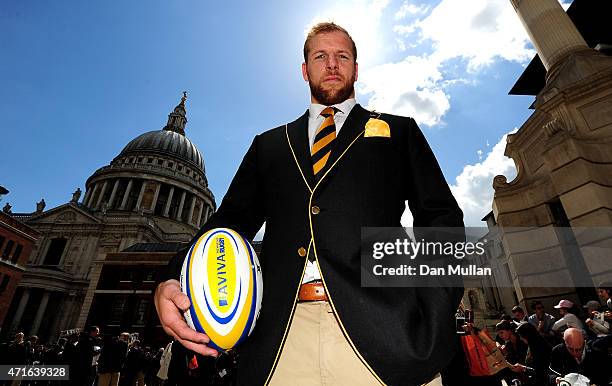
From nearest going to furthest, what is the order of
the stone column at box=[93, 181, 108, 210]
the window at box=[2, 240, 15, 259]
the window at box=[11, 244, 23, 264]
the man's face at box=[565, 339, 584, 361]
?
the man's face at box=[565, 339, 584, 361], the window at box=[2, 240, 15, 259], the window at box=[11, 244, 23, 264], the stone column at box=[93, 181, 108, 210]

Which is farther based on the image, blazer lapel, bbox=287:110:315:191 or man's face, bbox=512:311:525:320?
man's face, bbox=512:311:525:320

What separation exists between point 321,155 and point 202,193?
7580 cm

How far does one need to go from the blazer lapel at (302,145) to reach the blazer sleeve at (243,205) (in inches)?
14.4

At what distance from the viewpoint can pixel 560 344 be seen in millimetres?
5262

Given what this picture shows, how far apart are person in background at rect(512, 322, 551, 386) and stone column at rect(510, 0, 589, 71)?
23.9 feet

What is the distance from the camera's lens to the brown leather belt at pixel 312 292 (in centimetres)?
169

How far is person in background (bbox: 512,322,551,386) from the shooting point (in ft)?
18.4

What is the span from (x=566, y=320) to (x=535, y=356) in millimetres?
→ 909

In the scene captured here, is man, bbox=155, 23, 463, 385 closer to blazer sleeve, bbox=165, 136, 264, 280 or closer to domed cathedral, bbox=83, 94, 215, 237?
blazer sleeve, bbox=165, 136, 264, 280

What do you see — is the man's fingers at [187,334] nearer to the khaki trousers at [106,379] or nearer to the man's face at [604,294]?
the man's face at [604,294]

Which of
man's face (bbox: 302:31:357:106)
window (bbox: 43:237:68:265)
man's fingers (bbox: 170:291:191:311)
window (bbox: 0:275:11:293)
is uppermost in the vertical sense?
window (bbox: 43:237:68:265)

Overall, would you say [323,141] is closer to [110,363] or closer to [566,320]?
[566,320]

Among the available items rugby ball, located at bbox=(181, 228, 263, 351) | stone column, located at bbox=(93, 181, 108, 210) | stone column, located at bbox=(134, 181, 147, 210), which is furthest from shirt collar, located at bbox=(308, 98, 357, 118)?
stone column, located at bbox=(93, 181, 108, 210)

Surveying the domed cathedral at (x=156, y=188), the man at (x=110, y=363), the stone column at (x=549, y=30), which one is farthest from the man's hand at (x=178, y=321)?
the domed cathedral at (x=156, y=188)
